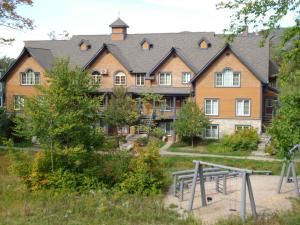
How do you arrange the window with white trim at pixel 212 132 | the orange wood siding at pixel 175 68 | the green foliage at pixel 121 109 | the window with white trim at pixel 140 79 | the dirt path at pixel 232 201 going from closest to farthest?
the dirt path at pixel 232 201 → the green foliage at pixel 121 109 → the window with white trim at pixel 212 132 → the orange wood siding at pixel 175 68 → the window with white trim at pixel 140 79

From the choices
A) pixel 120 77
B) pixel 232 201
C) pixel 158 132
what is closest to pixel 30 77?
pixel 120 77

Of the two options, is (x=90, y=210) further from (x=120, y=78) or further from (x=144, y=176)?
(x=120, y=78)

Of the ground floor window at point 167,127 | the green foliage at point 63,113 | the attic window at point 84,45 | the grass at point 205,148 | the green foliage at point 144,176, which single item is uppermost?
the attic window at point 84,45

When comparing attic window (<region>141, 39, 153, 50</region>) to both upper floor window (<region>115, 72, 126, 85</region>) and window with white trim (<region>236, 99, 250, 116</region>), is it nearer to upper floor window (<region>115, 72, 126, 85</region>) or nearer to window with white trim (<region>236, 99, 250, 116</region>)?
upper floor window (<region>115, 72, 126, 85</region>)

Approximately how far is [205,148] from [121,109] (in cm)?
788

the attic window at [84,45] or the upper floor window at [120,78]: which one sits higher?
the attic window at [84,45]

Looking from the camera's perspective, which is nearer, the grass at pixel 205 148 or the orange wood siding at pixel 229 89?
the grass at pixel 205 148

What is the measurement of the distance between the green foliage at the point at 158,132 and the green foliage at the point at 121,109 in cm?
191

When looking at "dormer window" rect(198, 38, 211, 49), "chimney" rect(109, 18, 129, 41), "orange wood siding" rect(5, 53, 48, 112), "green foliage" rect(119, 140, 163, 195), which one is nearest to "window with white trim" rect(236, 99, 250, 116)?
"dormer window" rect(198, 38, 211, 49)

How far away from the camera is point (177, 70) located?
42.0m

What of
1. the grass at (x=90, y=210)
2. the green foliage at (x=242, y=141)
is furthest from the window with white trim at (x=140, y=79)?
the grass at (x=90, y=210)

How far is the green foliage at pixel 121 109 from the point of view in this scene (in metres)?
38.6

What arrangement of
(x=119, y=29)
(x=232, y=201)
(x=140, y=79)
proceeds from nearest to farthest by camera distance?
(x=232, y=201)
(x=140, y=79)
(x=119, y=29)

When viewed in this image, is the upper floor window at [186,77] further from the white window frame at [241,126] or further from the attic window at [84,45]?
the attic window at [84,45]
